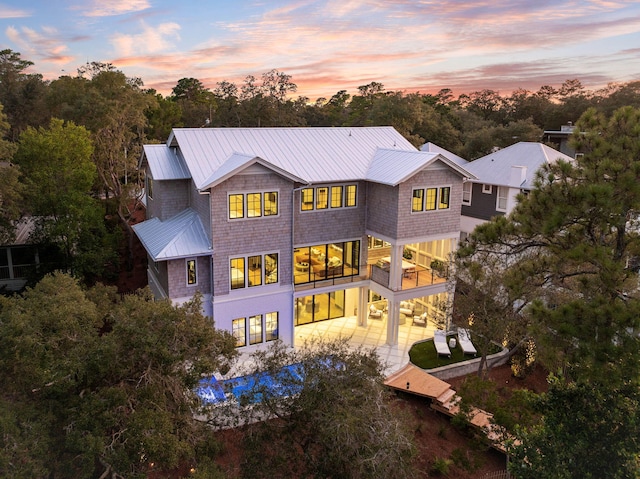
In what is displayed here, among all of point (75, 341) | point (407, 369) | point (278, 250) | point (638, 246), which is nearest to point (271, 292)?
point (278, 250)

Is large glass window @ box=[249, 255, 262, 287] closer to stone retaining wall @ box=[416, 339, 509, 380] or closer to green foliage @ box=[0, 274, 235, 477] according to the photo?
green foliage @ box=[0, 274, 235, 477]

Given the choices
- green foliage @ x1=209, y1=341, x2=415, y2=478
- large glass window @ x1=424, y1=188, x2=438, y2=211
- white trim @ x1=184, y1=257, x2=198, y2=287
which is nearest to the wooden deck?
green foliage @ x1=209, y1=341, x2=415, y2=478

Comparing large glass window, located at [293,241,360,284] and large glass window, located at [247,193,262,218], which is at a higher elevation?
large glass window, located at [247,193,262,218]

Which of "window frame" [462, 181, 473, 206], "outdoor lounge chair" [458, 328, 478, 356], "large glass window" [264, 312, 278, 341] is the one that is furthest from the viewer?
"window frame" [462, 181, 473, 206]

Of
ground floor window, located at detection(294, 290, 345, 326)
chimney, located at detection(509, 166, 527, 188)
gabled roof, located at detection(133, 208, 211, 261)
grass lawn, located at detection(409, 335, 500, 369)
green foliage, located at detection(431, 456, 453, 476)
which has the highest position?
chimney, located at detection(509, 166, 527, 188)

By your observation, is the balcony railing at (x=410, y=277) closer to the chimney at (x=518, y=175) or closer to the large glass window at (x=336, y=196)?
the large glass window at (x=336, y=196)

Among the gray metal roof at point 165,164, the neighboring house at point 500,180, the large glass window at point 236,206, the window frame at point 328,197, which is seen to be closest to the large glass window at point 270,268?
the large glass window at point 236,206

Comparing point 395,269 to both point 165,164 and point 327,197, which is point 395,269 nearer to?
point 327,197

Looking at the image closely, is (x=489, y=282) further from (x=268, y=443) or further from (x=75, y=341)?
(x=75, y=341)
